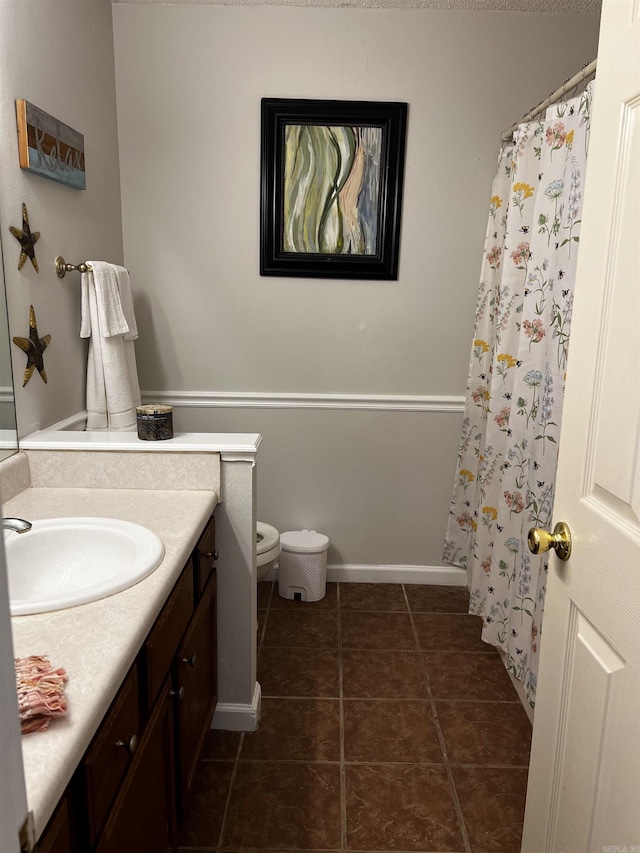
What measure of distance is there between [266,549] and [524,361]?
1252 millimetres

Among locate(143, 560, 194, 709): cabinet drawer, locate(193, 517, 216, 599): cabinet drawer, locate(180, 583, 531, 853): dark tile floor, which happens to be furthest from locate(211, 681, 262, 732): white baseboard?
locate(143, 560, 194, 709): cabinet drawer

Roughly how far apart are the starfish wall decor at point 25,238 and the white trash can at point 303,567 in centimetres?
159

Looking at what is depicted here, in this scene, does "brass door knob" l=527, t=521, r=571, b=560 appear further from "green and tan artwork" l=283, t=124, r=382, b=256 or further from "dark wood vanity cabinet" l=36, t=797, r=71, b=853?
"green and tan artwork" l=283, t=124, r=382, b=256

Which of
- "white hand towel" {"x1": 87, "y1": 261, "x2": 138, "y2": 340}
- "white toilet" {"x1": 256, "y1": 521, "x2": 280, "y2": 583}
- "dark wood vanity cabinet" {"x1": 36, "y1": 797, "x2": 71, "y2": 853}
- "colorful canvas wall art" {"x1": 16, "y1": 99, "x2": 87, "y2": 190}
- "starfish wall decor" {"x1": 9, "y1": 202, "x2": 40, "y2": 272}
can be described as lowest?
"white toilet" {"x1": 256, "y1": 521, "x2": 280, "y2": 583}

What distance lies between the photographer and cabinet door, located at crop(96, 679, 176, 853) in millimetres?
1019

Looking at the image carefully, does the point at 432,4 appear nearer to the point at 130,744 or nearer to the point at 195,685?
the point at 195,685

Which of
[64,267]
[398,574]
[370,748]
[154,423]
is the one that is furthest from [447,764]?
[64,267]

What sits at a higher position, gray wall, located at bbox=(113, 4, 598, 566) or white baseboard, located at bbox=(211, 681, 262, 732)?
gray wall, located at bbox=(113, 4, 598, 566)

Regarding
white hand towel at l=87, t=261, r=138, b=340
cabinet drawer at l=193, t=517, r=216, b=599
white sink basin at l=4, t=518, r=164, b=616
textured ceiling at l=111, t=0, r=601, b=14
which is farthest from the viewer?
textured ceiling at l=111, t=0, r=601, b=14

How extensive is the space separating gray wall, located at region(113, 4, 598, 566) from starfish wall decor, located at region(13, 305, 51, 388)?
933 millimetres

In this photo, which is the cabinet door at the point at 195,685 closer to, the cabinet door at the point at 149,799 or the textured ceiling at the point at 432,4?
the cabinet door at the point at 149,799

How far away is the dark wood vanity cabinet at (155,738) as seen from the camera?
90 centimetres

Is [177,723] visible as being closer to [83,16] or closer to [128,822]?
[128,822]

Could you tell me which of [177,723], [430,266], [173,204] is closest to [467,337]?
[430,266]
